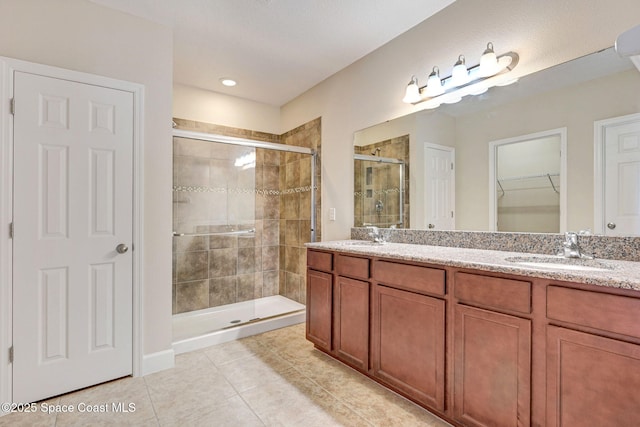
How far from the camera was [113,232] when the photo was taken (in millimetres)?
2068

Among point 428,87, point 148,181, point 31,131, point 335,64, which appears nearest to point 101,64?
point 31,131

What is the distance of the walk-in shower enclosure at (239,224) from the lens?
125 inches

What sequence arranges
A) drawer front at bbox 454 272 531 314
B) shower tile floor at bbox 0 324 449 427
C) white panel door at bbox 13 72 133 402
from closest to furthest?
1. drawer front at bbox 454 272 531 314
2. shower tile floor at bbox 0 324 449 427
3. white panel door at bbox 13 72 133 402

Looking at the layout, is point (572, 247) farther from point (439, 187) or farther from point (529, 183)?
point (439, 187)

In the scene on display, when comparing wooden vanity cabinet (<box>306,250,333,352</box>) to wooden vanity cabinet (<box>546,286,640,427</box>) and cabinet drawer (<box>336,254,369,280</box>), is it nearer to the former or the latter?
cabinet drawer (<box>336,254,369,280</box>)

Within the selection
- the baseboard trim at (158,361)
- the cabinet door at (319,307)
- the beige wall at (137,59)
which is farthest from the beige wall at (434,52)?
the baseboard trim at (158,361)

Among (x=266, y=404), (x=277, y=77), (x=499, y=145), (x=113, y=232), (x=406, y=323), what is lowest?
(x=266, y=404)

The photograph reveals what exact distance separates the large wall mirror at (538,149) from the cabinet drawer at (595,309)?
2.07ft

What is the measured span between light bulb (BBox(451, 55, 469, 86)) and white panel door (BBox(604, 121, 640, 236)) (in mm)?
810

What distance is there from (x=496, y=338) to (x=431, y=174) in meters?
1.26

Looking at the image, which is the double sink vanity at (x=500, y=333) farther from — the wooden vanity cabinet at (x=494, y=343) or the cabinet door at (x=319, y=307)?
the cabinet door at (x=319, y=307)

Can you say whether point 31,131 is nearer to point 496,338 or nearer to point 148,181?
point 148,181

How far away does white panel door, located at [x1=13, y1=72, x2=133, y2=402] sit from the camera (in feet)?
5.95

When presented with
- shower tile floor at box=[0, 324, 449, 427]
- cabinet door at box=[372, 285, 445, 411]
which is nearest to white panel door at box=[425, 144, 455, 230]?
cabinet door at box=[372, 285, 445, 411]
